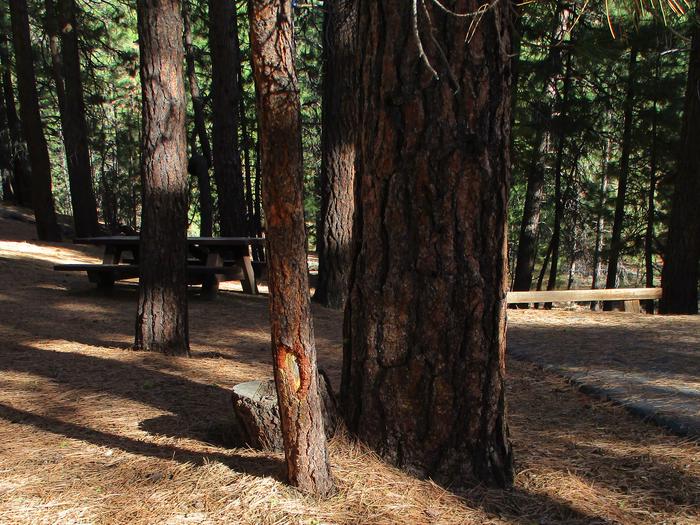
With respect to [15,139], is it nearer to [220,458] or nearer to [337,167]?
[337,167]

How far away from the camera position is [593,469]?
135 inches

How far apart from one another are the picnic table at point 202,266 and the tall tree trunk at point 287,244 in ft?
21.0

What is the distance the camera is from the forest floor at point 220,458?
2885 mm

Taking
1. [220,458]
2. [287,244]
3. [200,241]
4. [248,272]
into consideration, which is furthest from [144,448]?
[248,272]

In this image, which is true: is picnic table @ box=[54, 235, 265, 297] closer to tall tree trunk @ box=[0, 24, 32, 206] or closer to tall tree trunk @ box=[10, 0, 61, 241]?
tall tree trunk @ box=[10, 0, 61, 241]

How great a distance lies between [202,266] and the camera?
9.28 meters

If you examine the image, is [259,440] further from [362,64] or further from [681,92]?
[681,92]

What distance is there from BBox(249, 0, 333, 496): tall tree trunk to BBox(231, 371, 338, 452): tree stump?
48cm

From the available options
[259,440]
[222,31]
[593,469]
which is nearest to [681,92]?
[222,31]

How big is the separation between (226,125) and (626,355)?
9.32m

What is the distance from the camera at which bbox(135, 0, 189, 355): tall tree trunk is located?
5750mm

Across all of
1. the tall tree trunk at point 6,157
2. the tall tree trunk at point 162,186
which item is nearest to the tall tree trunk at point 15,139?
the tall tree trunk at point 6,157

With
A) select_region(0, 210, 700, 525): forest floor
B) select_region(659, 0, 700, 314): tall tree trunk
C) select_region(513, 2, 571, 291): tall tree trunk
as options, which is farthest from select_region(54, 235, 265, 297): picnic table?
select_region(513, 2, 571, 291): tall tree trunk

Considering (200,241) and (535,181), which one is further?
(535,181)
